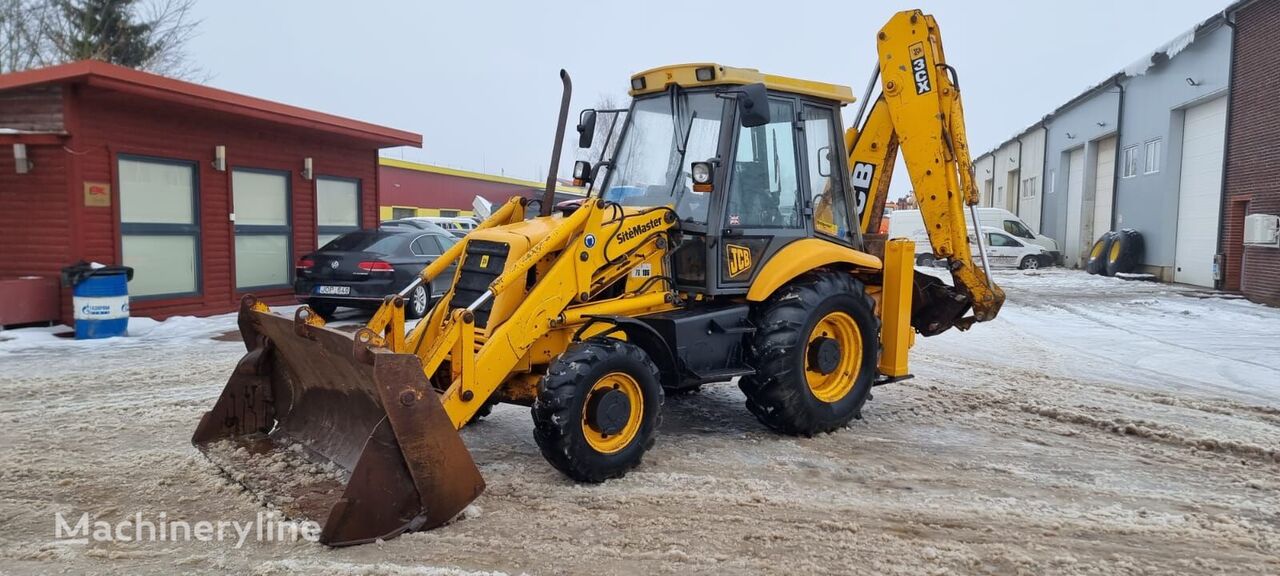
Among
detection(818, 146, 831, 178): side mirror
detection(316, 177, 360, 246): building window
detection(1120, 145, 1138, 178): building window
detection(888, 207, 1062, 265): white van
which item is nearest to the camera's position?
detection(818, 146, 831, 178): side mirror

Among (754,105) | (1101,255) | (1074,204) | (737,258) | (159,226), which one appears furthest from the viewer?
(1074,204)

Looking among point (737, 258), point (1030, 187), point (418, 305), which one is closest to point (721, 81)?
point (737, 258)

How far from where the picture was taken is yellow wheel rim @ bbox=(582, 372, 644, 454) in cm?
465

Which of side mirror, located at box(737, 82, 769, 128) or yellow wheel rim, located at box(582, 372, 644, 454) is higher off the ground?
side mirror, located at box(737, 82, 769, 128)

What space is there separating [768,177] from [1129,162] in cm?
2122

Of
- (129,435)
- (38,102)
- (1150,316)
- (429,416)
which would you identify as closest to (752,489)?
(429,416)

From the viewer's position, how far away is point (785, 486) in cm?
484

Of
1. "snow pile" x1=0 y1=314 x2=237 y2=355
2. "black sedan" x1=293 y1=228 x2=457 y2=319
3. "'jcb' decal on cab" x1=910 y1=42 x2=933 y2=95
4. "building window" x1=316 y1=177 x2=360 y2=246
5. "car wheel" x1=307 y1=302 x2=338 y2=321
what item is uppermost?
"'jcb' decal on cab" x1=910 y1=42 x2=933 y2=95

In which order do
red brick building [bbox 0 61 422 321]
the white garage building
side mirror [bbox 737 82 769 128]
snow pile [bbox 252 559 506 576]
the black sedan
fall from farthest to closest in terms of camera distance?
the white garage building, the black sedan, red brick building [bbox 0 61 422 321], side mirror [bbox 737 82 769 128], snow pile [bbox 252 559 506 576]

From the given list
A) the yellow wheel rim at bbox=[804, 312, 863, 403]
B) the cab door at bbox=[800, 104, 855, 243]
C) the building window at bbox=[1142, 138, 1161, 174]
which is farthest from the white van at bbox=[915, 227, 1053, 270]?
the yellow wheel rim at bbox=[804, 312, 863, 403]

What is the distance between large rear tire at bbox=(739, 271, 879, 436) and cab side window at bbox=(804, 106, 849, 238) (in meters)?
0.42

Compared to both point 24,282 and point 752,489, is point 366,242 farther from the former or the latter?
point 752,489

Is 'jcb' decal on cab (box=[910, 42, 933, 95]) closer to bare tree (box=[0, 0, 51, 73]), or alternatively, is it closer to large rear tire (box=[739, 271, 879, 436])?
large rear tire (box=[739, 271, 879, 436])

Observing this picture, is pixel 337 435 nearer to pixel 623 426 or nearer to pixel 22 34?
pixel 623 426
